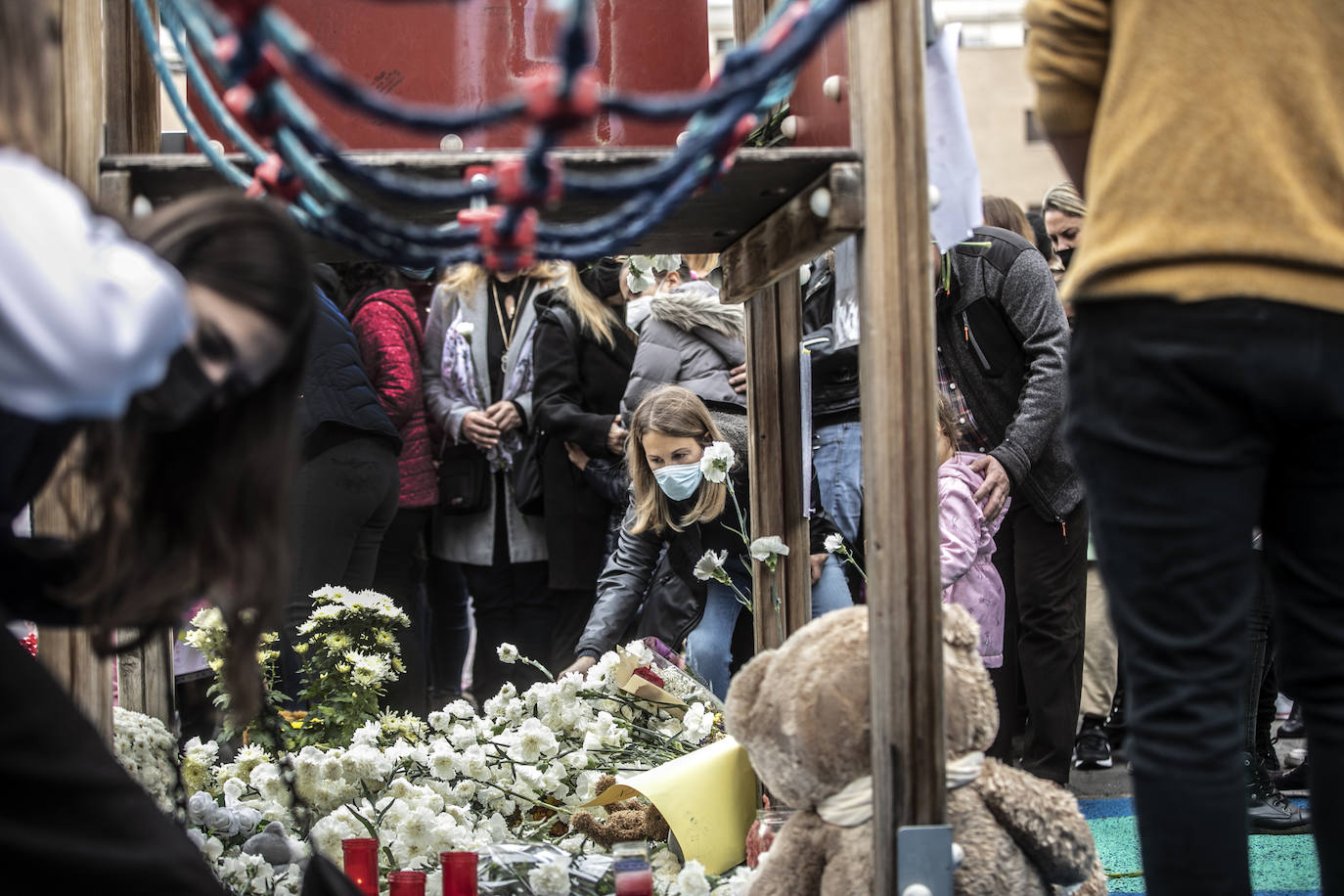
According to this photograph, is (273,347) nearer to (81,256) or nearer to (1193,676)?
(81,256)

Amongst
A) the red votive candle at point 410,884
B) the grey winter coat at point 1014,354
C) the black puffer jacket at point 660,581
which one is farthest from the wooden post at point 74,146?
the grey winter coat at point 1014,354

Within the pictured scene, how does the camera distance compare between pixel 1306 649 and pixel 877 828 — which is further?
pixel 877 828

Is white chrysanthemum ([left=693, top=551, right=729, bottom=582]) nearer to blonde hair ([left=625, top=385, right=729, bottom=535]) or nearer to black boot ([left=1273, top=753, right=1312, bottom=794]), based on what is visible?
blonde hair ([left=625, top=385, right=729, bottom=535])

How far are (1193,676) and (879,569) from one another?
48 cm

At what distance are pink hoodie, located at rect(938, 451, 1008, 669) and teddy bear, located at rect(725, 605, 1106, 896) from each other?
128cm

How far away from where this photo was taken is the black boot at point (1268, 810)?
302 cm

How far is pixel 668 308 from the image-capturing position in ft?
12.5

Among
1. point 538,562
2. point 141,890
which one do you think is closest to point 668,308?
point 538,562

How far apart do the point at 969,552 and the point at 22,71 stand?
2433mm

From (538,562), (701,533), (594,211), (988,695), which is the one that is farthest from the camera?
(538,562)

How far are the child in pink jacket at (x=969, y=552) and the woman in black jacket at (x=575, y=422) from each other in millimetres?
1204

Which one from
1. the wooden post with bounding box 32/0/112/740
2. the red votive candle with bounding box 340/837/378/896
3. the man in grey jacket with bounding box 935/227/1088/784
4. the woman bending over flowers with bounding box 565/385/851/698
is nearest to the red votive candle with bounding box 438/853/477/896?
the red votive candle with bounding box 340/837/378/896

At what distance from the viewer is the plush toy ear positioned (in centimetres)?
186

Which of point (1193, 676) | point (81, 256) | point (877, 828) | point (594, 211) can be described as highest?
point (594, 211)
